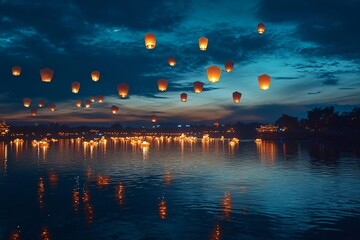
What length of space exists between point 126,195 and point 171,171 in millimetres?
10599

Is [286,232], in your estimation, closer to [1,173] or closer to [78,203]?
[78,203]

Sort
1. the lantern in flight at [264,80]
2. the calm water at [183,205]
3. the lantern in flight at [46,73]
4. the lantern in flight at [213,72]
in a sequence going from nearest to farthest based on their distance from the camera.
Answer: the calm water at [183,205] < the lantern in flight at [264,80] < the lantern in flight at [213,72] < the lantern in flight at [46,73]

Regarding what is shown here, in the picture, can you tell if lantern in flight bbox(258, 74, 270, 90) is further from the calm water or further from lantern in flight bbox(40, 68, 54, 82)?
lantern in flight bbox(40, 68, 54, 82)

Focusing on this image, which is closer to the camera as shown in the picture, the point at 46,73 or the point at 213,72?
the point at 213,72

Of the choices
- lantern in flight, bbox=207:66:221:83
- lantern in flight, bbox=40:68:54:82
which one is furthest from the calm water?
lantern in flight, bbox=40:68:54:82

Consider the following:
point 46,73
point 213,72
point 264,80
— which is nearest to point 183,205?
point 213,72

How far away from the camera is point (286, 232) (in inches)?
496

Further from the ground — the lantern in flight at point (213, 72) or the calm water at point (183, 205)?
the lantern in flight at point (213, 72)

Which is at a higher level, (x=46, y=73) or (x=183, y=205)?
(x=46, y=73)

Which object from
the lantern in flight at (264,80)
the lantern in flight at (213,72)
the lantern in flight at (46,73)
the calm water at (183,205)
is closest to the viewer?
the calm water at (183,205)

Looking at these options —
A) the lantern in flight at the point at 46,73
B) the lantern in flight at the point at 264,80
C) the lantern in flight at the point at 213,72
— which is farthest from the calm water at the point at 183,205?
the lantern in flight at the point at 46,73

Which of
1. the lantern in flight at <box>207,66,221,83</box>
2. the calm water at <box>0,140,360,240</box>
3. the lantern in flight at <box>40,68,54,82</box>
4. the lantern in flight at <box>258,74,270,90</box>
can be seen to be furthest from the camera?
the lantern in flight at <box>40,68,54,82</box>

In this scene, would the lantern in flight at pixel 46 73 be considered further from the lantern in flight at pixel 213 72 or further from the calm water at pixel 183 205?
the lantern in flight at pixel 213 72

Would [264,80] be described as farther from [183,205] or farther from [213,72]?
[183,205]
